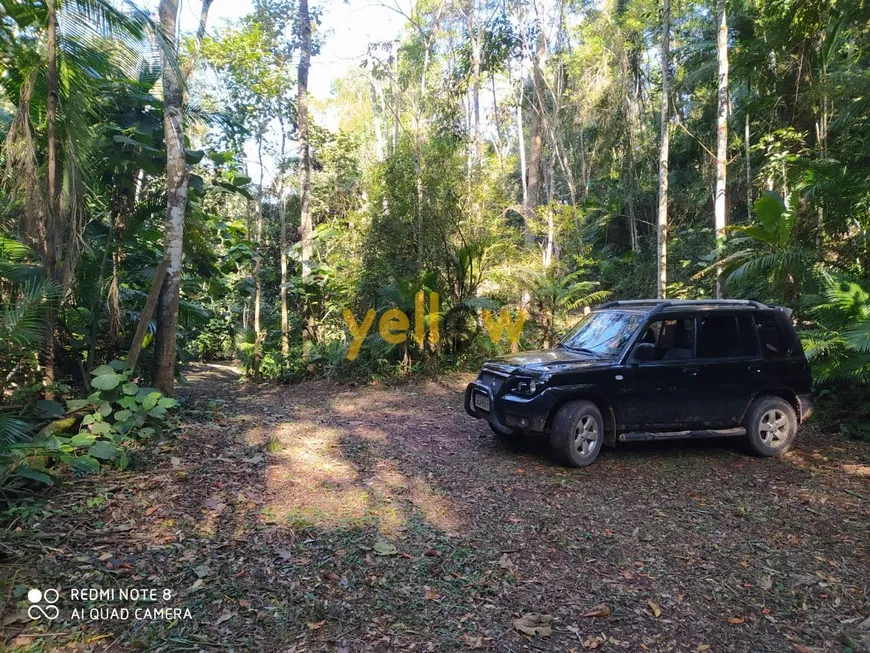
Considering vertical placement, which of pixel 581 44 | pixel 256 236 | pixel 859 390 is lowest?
pixel 859 390

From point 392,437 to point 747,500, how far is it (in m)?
4.32

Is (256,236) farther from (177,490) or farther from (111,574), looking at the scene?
(111,574)

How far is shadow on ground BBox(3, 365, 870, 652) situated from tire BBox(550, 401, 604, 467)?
179mm

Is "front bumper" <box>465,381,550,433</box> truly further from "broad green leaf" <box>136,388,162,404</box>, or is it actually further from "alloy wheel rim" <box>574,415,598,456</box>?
"broad green leaf" <box>136,388,162,404</box>

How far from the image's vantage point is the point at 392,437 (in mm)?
7312

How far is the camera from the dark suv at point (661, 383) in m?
5.75

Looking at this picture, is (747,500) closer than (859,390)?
Yes

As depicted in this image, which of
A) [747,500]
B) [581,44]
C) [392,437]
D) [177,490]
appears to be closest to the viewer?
[177,490]

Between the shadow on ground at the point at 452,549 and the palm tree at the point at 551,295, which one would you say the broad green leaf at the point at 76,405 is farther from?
the palm tree at the point at 551,295

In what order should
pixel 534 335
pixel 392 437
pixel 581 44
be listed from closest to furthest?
1. pixel 392 437
2. pixel 534 335
3. pixel 581 44

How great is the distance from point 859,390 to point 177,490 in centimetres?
922

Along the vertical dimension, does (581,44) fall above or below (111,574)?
above

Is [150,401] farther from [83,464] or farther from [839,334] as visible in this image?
[839,334]

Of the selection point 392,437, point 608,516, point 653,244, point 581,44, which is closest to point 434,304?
point 392,437
